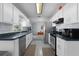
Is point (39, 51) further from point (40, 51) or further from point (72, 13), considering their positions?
point (72, 13)

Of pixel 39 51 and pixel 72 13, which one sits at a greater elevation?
pixel 72 13

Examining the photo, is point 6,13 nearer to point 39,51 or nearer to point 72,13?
point 72,13

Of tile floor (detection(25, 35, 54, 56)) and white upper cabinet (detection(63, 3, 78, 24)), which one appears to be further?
tile floor (detection(25, 35, 54, 56))

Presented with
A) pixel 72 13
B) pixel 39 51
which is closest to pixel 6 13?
pixel 72 13

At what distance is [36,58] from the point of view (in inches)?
31.4

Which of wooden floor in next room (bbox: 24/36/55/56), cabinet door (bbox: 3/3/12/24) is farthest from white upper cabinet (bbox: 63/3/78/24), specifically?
cabinet door (bbox: 3/3/12/24)

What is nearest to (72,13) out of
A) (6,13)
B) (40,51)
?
(6,13)

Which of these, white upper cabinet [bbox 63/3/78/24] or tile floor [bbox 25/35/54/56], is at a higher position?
white upper cabinet [bbox 63/3/78/24]

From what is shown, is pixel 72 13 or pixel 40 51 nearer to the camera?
pixel 72 13

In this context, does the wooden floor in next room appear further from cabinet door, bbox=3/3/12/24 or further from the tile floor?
cabinet door, bbox=3/3/12/24

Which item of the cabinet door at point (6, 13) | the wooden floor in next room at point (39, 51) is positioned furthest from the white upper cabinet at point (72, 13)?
the cabinet door at point (6, 13)

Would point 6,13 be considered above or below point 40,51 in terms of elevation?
above

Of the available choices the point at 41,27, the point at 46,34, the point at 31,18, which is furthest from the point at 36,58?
the point at 41,27

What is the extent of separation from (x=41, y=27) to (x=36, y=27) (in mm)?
576
